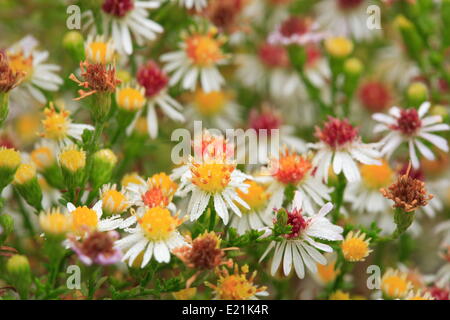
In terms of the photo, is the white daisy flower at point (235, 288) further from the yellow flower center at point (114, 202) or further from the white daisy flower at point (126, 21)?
the white daisy flower at point (126, 21)

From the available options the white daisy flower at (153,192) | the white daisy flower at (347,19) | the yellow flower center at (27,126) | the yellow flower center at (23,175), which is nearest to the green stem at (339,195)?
the white daisy flower at (153,192)

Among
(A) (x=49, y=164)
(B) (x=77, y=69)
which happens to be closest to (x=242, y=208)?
(A) (x=49, y=164)

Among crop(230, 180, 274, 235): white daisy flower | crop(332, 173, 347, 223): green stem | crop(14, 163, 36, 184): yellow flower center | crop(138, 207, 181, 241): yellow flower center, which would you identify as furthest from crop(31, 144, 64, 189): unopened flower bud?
crop(332, 173, 347, 223): green stem

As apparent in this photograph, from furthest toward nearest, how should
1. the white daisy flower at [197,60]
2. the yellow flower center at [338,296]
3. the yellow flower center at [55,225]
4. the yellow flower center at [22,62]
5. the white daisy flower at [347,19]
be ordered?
the white daisy flower at [347,19], the white daisy flower at [197,60], the yellow flower center at [22,62], the yellow flower center at [338,296], the yellow flower center at [55,225]

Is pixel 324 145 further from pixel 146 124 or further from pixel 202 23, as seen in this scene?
pixel 202 23

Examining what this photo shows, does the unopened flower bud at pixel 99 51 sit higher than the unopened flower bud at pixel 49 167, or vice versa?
the unopened flower bud at pixel 99 51

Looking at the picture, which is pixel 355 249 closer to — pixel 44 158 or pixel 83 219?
pixel 83 219
